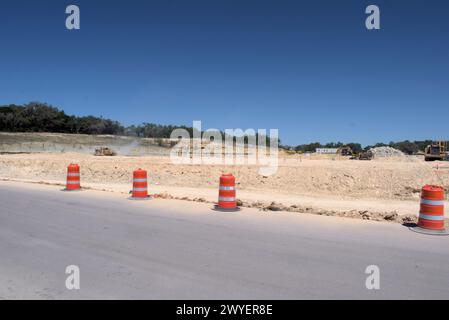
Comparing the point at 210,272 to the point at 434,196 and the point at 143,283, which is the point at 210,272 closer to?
the point at 143,283

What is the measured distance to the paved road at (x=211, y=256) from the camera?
5230 millimetres

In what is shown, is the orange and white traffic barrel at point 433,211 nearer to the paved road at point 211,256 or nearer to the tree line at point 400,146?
the paved road at point 211,256

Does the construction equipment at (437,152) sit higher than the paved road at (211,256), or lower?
higher

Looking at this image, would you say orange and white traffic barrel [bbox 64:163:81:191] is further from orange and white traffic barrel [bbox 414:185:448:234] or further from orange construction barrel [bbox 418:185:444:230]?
orange construction barrel [bbox 418:185:444:230]

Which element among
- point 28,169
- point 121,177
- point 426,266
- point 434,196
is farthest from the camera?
point 28,169

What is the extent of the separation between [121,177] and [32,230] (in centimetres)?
1587

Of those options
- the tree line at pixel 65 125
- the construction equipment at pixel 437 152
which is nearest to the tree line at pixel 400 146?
the tree line at pixel 65 125

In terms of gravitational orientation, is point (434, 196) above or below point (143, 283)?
above

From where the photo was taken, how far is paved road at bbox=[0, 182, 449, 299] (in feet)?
17.2

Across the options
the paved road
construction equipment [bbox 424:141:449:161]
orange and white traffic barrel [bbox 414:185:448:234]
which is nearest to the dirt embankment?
the paved road

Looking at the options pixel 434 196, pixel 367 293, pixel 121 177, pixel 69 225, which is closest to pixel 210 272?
pixel 367 293

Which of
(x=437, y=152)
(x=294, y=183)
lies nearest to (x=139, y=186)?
(x=294, y=183)

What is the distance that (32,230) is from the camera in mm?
8594

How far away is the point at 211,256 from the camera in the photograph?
22.1ft
